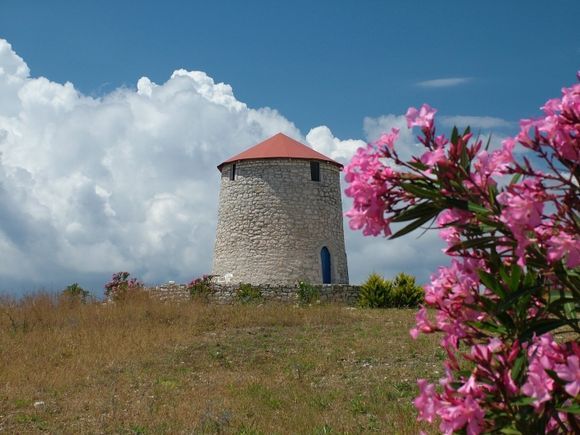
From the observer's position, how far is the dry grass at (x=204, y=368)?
7.91 m

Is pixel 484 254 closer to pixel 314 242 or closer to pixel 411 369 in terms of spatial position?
pixel 411 369

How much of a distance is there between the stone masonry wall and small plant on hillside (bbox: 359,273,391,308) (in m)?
3.63

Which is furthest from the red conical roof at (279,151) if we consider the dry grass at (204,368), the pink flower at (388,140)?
the pink flower at (388,140)

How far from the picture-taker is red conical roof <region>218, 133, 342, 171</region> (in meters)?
25.9

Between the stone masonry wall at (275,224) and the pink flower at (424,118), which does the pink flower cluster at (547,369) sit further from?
the stone masonry wall at (275,224)

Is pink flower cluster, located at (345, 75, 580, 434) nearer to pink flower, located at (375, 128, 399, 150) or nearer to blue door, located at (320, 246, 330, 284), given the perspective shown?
pink flower, located at (375, 128, 399, 150)

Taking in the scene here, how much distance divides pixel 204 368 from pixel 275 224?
45.7ft

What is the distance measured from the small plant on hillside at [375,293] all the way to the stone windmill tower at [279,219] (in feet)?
12.1

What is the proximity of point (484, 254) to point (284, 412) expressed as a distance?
585 centimetres

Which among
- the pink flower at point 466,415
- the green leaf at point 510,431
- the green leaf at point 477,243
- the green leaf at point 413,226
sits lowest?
the green leaf at point 510,431

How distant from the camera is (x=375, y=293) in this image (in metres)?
21.8

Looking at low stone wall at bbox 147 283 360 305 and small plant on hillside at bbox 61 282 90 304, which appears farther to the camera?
low stone wall at bbox 147 283 360 305

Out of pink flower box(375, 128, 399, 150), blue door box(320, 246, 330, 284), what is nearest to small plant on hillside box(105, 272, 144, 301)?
blue door box(320, 246, 330, 284)

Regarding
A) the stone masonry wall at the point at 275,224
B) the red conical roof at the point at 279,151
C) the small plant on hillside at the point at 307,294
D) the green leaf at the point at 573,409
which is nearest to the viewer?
the green leaf at the point at 573,409
